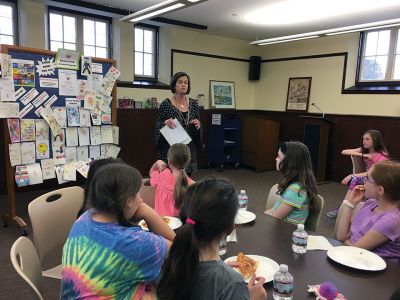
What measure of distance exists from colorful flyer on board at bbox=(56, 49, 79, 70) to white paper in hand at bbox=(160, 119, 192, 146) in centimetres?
136

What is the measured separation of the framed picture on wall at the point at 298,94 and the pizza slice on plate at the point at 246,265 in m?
5.47

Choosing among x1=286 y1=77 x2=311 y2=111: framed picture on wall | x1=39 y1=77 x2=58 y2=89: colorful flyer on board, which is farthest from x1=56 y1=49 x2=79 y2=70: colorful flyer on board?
x1=286 y1=77 x2=311 y2=111: framed picture on wall

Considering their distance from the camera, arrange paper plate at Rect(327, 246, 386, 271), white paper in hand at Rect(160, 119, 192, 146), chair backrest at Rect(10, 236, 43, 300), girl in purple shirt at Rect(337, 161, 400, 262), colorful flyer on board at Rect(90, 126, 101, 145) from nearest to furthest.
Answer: chair backrest at Rect(10, 236, 43, 300) < paper plate at Rect(327, 246, 386, 271) < girl in purple shirt at Rect(337, 161, 400, 262) < white paper in hand at Rect(160, 119, 192, 146) < colorful flyer on board at Rect(90, 126, 101, 145)

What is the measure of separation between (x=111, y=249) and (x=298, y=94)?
5972 mm

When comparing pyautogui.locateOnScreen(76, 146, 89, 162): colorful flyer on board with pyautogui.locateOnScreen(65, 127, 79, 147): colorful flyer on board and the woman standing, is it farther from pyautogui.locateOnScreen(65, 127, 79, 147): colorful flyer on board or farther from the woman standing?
the woman standing

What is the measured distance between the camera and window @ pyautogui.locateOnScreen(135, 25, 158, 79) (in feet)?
19.1

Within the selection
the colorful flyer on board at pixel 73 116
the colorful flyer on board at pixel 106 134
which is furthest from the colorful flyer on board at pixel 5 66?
the colorful flyer on board at pixel 106 134

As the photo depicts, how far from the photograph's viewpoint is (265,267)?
131 cm

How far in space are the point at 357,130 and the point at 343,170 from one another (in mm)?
712

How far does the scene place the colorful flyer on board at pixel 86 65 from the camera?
3.48 m

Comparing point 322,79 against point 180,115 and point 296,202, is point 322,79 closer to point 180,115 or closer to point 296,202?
point 180,115

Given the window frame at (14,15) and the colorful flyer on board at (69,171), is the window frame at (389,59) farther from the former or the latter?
the window frame at (14,15)

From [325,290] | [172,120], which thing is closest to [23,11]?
[172,120]

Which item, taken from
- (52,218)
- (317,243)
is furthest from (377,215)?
(52,218)
